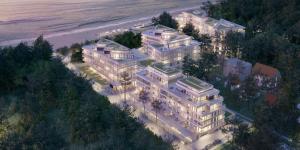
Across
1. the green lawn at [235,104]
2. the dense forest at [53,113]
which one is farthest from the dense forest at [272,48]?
the dense forest at [53,113]

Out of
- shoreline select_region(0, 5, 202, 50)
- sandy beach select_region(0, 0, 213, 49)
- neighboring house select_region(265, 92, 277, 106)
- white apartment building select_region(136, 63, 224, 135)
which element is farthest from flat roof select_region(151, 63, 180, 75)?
sandy beach select_region(0, 0, 213, 49)

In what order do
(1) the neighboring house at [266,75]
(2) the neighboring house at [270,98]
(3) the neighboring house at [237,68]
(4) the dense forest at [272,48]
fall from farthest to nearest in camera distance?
1. (3) the neighboring house at [237,68]
2. (1) the neighboring house at [266,75]
3. (2) the neighboring house at [270,98]
4. (4) the dense forest at [272,48]

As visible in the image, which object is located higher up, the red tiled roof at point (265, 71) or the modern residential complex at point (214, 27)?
the modern residential complex at point (214, 27)

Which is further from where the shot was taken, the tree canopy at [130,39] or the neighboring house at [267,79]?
the tree canopy at [130,39]

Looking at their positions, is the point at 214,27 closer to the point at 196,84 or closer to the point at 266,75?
the point at 266,75

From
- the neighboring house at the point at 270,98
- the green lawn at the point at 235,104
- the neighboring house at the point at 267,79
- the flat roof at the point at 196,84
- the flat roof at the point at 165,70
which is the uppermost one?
the flat roof at the point at 165,70

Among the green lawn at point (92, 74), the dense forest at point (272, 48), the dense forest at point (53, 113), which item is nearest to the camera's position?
the dense forest at point (53, 113)

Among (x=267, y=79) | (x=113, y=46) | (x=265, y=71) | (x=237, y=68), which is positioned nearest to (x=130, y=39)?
(x=113, y=46)

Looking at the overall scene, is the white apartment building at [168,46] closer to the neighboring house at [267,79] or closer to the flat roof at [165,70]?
the flat roof at [165,70]
